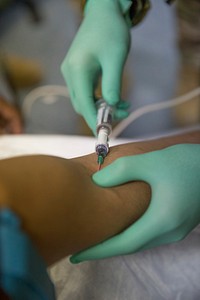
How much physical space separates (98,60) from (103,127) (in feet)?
0.71

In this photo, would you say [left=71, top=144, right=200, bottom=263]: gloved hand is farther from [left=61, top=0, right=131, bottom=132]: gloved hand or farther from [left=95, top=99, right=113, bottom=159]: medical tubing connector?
[left=61, top=0, right=131, bottom=132]: gloved hand

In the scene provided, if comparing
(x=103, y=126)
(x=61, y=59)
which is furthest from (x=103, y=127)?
(x=61, y=59)

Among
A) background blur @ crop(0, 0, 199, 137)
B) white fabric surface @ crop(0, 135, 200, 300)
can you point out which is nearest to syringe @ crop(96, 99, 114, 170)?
white fabric surface @ crop(0, 135, 200, 300)

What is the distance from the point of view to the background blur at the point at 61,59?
188 centimetres

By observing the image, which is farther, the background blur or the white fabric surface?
the background blur

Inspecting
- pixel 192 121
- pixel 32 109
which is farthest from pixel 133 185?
pixel 32 109

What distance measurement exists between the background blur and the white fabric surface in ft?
3.34

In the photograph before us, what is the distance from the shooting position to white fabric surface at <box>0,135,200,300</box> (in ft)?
2.52

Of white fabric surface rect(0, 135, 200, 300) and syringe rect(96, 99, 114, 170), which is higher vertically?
syringe rect(96, 99, 114, 170)

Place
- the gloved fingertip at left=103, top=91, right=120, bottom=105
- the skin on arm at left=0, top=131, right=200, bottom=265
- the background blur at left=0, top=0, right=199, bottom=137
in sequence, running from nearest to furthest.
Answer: the skin on arm at left=0, top=131, right=200, bottom=265 < the gloved fingertip at left=103, top=91, right=120, bottom=105 < the background blur at left=0, top=0, right=199, bottom=137

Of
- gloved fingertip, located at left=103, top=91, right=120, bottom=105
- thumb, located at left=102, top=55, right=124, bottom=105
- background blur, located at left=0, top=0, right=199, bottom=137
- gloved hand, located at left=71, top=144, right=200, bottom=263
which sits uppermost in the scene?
thumb, located at left=102, top=55, right=124, bottom=105

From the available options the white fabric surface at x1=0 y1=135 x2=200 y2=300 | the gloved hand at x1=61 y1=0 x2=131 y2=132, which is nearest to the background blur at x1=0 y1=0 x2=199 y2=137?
the gloved hand at x1=61 y1=0 x2=131 y2=132

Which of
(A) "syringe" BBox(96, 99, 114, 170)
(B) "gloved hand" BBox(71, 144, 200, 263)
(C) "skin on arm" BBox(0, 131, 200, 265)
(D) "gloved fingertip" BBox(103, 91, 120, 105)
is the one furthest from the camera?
(D) "gloved fingertip" BBox(103, 91, 120, 105)

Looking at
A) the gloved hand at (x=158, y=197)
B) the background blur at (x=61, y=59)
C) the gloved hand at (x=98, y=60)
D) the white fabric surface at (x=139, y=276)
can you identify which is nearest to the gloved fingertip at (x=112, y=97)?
the gloved hand at (x=98, y=60)
